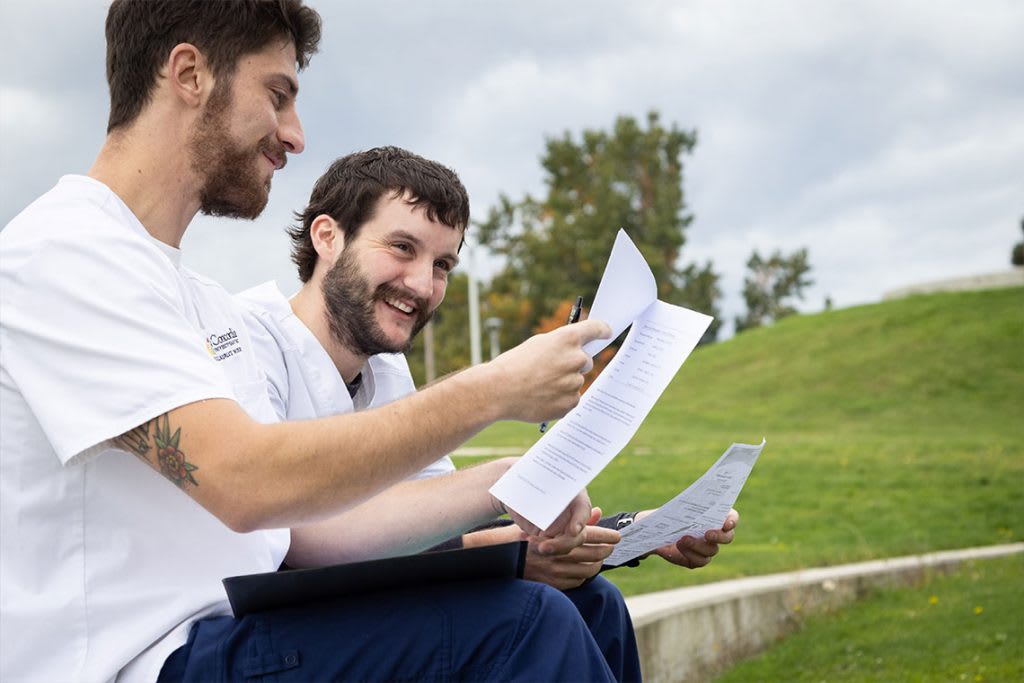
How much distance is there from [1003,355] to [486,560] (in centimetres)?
2533

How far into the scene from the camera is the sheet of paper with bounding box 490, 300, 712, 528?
1.94m

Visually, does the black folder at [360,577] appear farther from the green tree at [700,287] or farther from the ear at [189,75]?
the green tree at [700,287]

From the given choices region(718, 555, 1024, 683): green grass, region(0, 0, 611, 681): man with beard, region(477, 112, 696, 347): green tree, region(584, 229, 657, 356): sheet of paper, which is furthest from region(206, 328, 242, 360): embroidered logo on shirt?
region(477, 112, 696, 347): green tree

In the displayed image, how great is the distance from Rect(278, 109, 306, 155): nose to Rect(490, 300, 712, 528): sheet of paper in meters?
0.70

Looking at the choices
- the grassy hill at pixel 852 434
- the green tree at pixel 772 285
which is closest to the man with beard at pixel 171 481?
the grassy hill at pixel 852 434

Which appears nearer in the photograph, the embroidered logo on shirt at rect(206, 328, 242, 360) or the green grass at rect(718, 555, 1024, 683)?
the embroidered logo on shirt at rect(206, 328, 242, 360)

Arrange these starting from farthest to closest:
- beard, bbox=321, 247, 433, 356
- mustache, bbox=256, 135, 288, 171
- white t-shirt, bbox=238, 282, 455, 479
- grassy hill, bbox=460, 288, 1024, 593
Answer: grassy hill, bbox=460, 288, 1024, 593 → beard, bbox=321, 247, 433, 356 → white t-shirt, bbox=238, 282, 455, 479 → mustache, bbox=256, 135, 288, 171

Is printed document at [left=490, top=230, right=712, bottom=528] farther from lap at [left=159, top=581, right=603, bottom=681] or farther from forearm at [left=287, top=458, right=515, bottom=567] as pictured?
forearm at [left=287, top=458, right=515, bottom=567]

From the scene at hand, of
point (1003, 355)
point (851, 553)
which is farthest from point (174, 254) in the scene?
point (1003, 355)

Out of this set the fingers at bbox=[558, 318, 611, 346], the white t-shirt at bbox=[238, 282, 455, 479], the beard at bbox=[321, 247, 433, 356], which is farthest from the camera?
the beard at bbox=[321, 247, 433, 356]

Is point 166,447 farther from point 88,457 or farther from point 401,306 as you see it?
point 401,306

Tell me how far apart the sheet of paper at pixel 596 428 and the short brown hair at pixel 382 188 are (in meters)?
1.25

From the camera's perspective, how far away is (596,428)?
1976 mm

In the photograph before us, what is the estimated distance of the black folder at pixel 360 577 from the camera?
1676 millimetres
